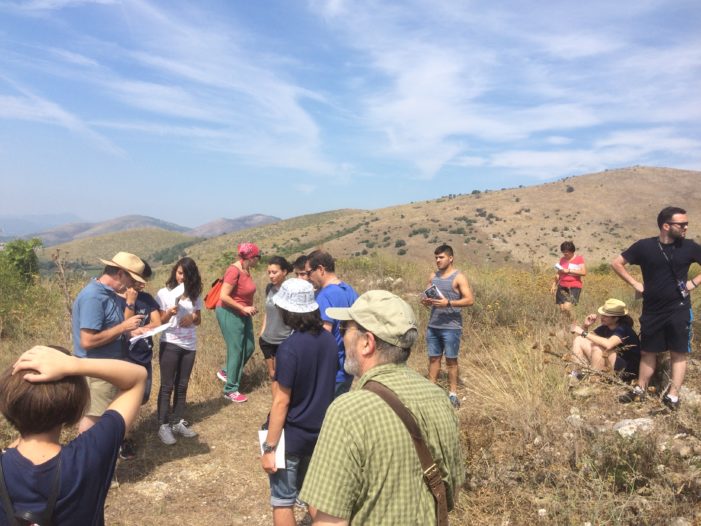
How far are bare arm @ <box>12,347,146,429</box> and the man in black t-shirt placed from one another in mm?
3982

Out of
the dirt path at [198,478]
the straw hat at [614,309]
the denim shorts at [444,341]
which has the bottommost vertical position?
the dirt path at [198,478]

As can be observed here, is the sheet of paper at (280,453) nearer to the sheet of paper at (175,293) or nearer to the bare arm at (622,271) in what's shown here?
the sheet of paper at (175,293)

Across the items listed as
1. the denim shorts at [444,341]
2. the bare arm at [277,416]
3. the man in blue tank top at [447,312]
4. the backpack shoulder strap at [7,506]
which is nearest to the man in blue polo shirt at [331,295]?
the bare arm at [277,416]

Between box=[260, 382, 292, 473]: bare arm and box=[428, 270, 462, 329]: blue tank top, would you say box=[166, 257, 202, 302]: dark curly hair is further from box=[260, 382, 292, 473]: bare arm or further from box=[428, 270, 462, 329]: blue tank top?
box=[428, 270, 462, 329]: blue tank top

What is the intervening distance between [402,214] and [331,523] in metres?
73.8

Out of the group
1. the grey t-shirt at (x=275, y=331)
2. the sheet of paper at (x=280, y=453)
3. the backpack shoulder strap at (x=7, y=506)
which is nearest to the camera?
the backpack shoulder strap at (x=7, y=506)

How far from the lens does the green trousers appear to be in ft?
17.7

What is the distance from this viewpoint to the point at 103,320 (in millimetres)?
3455

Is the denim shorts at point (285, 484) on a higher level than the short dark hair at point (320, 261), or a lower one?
lower

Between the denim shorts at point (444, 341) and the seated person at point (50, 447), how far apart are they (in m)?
3.99

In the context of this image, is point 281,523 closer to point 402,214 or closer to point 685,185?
point 402,214

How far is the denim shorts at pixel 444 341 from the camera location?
16.6 feet

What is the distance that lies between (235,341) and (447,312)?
8.07 ft

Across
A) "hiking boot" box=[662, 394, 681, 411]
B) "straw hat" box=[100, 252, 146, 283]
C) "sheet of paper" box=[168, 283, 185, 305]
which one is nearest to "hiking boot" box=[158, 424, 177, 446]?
"sheet of paper" box=[168, 283, 185, 305]
